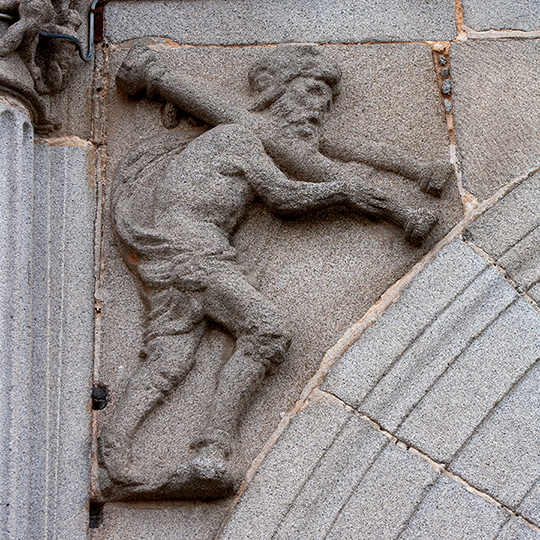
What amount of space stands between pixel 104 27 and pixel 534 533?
2741 mm

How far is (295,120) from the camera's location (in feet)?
10.5

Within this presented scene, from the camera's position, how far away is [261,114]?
129 inches

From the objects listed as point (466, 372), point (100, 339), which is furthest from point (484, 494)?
point (100, 339)

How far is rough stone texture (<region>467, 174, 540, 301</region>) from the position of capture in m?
3.04

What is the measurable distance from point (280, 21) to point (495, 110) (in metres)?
1.05

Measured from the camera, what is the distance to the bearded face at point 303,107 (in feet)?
10.5

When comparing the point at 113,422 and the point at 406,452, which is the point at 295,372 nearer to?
the point at 406,452

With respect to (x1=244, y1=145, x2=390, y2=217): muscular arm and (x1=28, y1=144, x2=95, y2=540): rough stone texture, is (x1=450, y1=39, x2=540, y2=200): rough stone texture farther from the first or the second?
(x1=28, y1=144, x2=95, y2=540): rough stone texture

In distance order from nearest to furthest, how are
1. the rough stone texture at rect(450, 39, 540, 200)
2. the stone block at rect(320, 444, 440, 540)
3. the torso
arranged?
1. the stone block at rect(320, 444, 440, 540)
2. the torso
3. the rough stone texture at rect(450, 39, 540, 200)

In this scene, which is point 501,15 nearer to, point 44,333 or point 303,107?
point 303,107

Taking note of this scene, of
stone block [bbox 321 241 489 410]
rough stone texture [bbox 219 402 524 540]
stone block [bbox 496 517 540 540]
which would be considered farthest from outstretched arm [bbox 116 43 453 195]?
stone block [bbox 496 517 540 540]

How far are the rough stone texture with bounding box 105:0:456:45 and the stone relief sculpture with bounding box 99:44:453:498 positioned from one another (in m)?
0.22

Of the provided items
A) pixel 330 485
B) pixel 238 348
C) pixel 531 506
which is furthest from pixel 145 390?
pixel 531 506

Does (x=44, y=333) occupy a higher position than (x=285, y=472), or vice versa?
(x=44, y=333)
